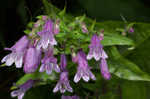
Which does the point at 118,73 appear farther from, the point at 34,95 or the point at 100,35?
the point at 34,95

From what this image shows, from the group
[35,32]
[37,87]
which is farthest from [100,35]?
[37,87]

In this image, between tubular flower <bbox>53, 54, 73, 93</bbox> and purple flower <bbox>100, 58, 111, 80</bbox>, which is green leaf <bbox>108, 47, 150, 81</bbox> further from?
tubular flower <bbox>53, 54, 73, 93</bbox>

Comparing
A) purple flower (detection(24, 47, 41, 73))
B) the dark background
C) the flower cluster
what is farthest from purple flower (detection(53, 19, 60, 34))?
the dark background

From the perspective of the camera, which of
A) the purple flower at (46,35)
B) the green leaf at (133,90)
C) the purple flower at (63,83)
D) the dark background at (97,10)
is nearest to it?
the purple flower at (46,35)

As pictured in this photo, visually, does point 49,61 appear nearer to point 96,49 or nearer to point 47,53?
point 47,53

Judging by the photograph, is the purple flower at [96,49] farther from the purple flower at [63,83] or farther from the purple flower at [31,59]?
the purple flower at [31,59]

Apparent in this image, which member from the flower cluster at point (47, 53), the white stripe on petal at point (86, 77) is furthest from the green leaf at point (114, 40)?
the white stripe on petal at point (86, 77)
